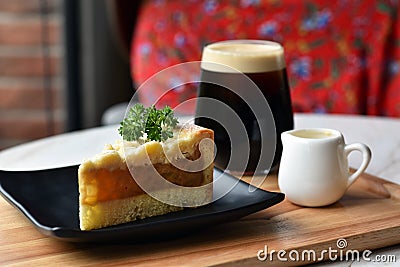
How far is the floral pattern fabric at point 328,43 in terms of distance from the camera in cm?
233

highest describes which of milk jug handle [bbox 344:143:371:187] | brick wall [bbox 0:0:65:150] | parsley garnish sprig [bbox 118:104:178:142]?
parsley garnish sprig [bbox 118:104:178:142]

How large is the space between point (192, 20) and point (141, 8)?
308mm

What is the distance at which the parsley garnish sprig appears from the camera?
1.00 meters

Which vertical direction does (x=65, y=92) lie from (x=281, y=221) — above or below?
below

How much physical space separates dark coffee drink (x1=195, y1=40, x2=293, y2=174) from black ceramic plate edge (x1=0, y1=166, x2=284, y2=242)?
213 mm

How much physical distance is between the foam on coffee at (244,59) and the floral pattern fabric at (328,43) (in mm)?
1079

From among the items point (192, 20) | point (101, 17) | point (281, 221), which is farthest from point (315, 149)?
point (101, 17)

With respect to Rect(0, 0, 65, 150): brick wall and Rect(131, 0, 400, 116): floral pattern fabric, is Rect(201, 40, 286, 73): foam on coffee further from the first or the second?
Rect(0, 0, 65, 150): brick wall

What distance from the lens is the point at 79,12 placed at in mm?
2984

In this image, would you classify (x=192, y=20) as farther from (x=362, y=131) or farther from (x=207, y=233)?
(x=207, y=233)

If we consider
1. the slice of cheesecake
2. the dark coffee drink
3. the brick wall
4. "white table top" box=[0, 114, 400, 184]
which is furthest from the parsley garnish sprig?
the brick wall

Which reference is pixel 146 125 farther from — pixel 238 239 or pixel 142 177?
pixel 238 239

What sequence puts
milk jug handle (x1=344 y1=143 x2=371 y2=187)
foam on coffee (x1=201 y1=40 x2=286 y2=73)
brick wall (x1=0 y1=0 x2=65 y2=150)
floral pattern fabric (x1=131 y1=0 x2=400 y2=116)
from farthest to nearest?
1. brick wall (x1=0 y1=0 x2=65 y2=150)
2. floral pattern fabric (x1=131 y1=0 x2=400 y2=116)
3. foam on coffee (x1=201 y1=40 x2=286 y2=73)
4. milk jug handle (x1=344 y1=143 x2=371 y2=187)

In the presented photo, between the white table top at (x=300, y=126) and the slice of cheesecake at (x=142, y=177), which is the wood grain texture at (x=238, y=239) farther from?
the white table top at (x=300, y=126)
